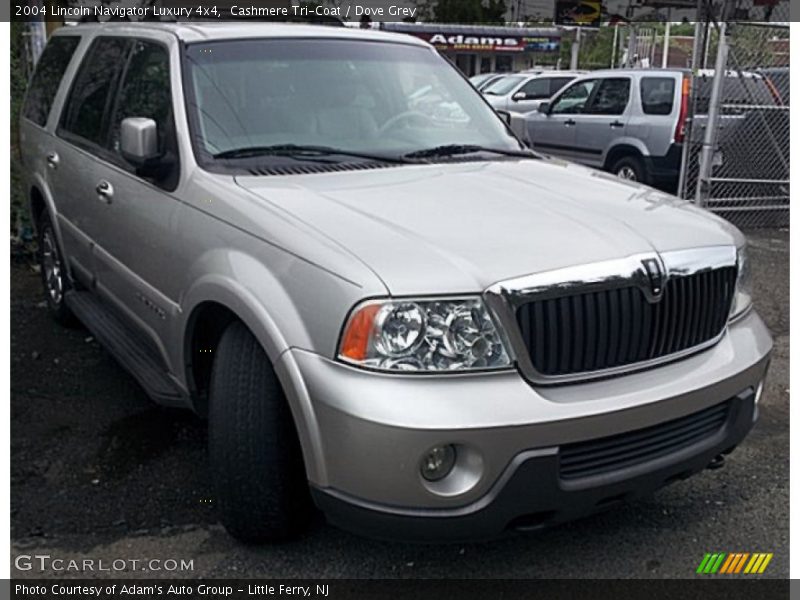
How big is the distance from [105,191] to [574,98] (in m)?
9.42

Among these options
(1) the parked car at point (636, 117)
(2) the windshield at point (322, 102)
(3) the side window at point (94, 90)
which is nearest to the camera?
(2) the windshield at point (322, 102)

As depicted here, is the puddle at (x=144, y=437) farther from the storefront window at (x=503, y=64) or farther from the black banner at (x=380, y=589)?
the storefront window at (x=503, y=64)

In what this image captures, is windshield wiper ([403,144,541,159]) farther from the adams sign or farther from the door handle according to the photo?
the adams sign

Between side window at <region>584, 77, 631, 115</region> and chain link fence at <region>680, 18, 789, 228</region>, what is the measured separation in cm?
132

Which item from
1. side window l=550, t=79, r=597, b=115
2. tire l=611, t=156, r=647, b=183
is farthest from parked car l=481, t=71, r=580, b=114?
tire l=611, t=156, r=647, b=183

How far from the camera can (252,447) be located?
2.87m

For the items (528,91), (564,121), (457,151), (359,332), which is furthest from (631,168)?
(359,332)

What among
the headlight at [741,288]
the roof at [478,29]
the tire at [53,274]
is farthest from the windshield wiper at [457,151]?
the roof at [478,29]

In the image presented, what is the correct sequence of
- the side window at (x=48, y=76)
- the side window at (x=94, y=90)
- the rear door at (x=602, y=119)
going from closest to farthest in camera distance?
Result: the side window at (x=94, y=90) < the side window at (x=48, y=76) < the rear door at (x=602, y=119)

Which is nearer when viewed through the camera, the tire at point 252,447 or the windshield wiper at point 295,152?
the tire at point 252,447

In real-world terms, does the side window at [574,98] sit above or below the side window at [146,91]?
below

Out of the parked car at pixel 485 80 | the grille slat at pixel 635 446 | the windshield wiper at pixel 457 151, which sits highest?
the windshield wiper at pixel 457 151

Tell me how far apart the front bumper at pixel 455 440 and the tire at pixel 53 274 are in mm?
3260

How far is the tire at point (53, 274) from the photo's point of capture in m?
5.38
